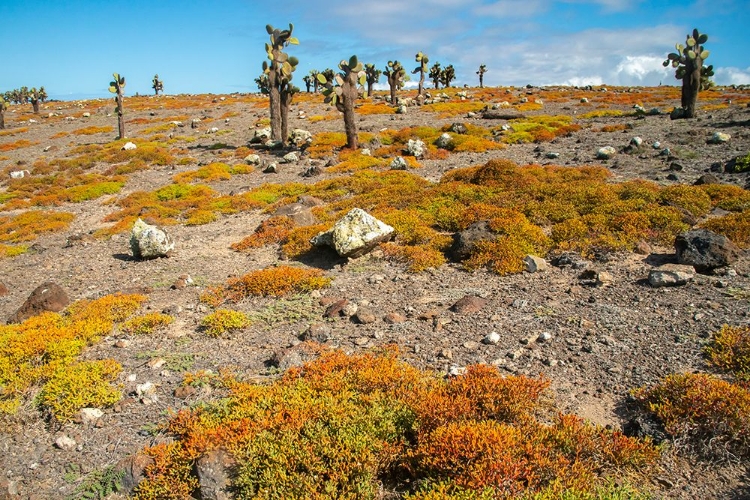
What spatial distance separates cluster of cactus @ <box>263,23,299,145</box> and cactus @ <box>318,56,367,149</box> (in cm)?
468

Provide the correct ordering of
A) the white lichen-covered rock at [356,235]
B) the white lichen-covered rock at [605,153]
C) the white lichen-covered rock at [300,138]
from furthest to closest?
the white lichen-covered rock at [300,138] → the white lichen-covered rock at [605,153] → the white lichen-covered rock at [356,235]

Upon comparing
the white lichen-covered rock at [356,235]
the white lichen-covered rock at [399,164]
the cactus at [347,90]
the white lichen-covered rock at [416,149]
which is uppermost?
the cactus at [347,90]

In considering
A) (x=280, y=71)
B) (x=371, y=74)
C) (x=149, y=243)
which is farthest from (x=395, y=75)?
(x=149, y=243)

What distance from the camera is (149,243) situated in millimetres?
13875

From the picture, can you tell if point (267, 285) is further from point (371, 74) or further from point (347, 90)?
point (371, 74)

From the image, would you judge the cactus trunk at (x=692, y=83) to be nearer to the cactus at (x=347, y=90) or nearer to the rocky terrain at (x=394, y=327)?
the rocky terrain at (x=394, y=327)

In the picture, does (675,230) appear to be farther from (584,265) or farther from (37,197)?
(37,197)

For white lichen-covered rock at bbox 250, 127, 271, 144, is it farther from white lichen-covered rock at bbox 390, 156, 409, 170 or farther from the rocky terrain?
the rocky terrain

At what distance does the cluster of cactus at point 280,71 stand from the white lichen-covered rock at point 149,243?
69.0 ft

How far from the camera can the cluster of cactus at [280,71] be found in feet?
109

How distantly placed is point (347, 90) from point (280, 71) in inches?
276

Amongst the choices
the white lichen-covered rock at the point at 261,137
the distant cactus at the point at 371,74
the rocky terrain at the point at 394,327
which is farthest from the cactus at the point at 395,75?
the rocky terrain at the point at 394,327

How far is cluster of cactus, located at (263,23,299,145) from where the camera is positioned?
33.3m

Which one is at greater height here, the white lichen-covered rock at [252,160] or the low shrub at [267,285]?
the white lichen-covered rock at [252,160]
